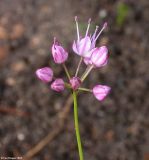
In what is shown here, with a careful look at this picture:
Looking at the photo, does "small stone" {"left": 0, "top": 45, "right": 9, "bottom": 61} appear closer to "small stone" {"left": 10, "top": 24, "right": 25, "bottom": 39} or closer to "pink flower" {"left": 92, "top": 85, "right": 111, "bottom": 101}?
"small stone" {"left": 10, "top": 24, "right": 25, "bottom": 39}

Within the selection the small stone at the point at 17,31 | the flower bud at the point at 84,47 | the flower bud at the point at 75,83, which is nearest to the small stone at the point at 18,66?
the small stone at the point at 17,31

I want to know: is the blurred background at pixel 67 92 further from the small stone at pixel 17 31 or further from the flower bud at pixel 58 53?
the flower bud at pixel 58 53

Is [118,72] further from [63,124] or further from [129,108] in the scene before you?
[63,124]

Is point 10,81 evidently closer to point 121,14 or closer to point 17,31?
point 17,31

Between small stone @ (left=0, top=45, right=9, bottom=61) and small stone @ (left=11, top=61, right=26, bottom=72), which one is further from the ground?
small stone @ (left=0, top=45, right=9, bottom=61)

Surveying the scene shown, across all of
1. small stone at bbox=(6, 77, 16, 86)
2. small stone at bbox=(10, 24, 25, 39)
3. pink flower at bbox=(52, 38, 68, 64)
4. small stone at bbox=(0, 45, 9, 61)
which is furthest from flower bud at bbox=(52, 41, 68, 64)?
small stone at bbox=(10, 24, 25, 39)

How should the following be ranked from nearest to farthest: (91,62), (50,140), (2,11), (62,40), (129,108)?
(91,62), (50,140), (129,108), (62,40), (2,11)

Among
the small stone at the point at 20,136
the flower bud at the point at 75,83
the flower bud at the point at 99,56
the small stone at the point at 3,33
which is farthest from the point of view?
the small stone at the point at 3,33

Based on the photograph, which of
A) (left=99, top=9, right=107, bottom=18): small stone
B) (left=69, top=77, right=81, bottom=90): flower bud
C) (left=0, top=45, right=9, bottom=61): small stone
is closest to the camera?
(left=69, top=77, right=81, bottom=90): flower bud

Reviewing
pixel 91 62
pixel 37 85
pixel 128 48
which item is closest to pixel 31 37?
pixel 37 85
